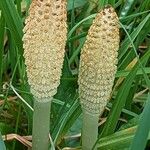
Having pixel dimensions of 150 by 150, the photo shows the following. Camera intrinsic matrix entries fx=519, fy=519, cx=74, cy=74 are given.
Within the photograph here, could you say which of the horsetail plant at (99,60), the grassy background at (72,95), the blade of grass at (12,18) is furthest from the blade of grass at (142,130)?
the blade of grass at (12,18)

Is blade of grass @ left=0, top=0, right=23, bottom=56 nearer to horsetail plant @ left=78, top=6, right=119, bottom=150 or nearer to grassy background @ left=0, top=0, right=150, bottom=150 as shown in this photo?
grassy background @ left=0, top=0, right=150, bottom=150

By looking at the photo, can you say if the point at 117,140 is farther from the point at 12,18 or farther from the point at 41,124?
the point at 12,18

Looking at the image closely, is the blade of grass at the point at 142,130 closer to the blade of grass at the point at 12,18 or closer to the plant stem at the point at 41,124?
the plant stem at the point at 41,124

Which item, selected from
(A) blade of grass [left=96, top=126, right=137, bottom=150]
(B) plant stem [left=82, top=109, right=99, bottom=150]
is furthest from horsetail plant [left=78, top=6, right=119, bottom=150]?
(A) blade of grass [left=96, top=126, right=137, bottom=150]

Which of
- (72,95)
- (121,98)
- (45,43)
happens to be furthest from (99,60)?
(72,95)

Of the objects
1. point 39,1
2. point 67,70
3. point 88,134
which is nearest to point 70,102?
point 67,70
